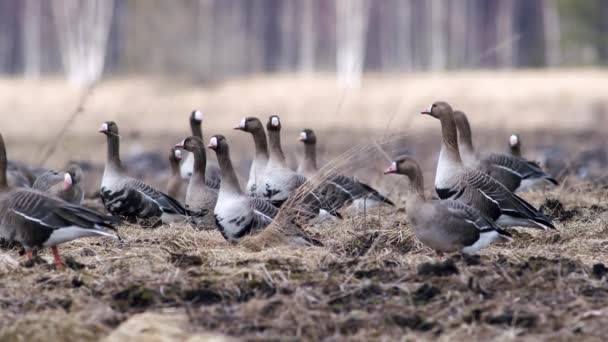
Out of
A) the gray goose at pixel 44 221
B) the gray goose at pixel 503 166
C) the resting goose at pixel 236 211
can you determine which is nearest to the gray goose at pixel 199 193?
the resting goose at pixel 236 211

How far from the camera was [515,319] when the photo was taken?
21.4 feet

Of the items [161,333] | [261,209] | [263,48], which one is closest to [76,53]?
[263,48]

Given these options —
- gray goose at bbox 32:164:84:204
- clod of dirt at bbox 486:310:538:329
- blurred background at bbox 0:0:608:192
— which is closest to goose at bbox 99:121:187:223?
gray goose at bbox 32:164:84:204

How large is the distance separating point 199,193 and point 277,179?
3.41ft

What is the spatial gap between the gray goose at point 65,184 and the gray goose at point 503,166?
14.9ft

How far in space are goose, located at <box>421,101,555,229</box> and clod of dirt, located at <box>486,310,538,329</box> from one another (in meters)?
2.76

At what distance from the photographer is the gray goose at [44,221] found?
27.5 feet

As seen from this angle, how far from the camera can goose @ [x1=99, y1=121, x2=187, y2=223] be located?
11.5 meters

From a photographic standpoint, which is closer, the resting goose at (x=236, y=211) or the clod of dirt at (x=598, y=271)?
the clod of dirt at (x=598, y=271)

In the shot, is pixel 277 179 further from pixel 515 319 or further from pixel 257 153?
pixel 515 319

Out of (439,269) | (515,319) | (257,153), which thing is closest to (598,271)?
(439,269)

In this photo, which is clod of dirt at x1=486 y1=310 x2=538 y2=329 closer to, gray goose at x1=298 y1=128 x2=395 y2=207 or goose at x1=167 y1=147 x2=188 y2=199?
gray goose at x1=298 y1=128 x2=395 y2=207

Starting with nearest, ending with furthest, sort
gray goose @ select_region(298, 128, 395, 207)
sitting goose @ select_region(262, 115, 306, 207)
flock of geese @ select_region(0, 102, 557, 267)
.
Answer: flock of geese @ select_region(0, 102, 557, 267)
sitting goose @ select_region(262, 115, 306, 207)
gray goose @ select_region(298, 128, 395, 207)

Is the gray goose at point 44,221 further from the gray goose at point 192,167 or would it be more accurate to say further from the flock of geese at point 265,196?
the gray goose at point 192,167
